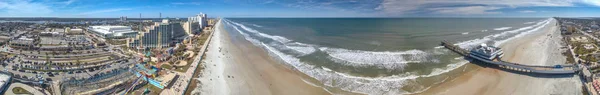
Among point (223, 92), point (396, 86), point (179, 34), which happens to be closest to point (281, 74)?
point (223, 92)

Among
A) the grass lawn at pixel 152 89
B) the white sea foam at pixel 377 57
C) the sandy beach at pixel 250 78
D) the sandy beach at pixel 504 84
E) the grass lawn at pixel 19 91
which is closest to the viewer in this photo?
the grass lawn at pixel 19 91

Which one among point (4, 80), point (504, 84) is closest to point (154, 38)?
point (4, 80)

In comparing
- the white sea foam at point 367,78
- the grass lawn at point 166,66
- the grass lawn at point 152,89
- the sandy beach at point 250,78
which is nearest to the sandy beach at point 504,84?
the white sea foam at point 367,78

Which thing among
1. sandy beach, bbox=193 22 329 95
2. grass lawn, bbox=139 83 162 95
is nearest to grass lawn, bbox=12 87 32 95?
grass lawn, bbox=139 83 162 95

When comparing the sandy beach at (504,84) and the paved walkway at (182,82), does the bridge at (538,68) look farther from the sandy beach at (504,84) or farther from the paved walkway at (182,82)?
the paved walkway at (182,82)

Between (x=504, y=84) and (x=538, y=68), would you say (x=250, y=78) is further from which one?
(x=538, y=68)

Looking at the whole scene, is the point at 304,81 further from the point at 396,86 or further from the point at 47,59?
the point at 47,59
